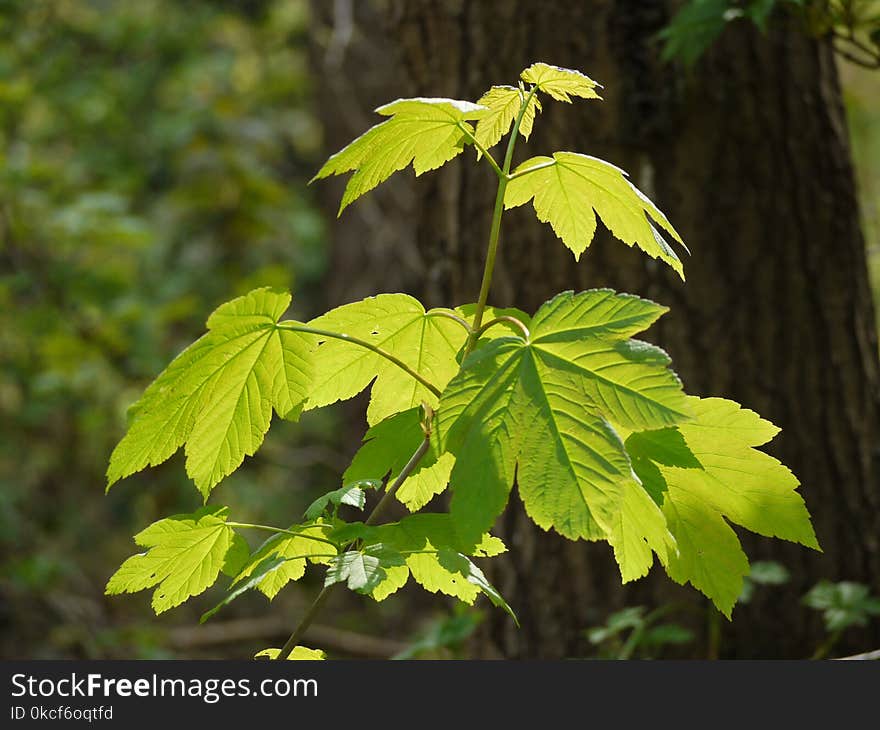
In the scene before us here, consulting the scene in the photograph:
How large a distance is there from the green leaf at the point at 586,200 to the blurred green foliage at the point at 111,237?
3008 millimetres

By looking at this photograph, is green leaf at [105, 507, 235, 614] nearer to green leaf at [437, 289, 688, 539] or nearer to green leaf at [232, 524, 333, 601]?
green leaf at [232, 524, 333, 601]

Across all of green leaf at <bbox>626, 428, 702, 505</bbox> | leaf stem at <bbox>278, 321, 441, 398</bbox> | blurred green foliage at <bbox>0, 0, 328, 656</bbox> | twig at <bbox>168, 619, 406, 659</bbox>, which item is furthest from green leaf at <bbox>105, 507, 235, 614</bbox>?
blurred green foliage at <bbox>0, 0, 328, 656</bbox>

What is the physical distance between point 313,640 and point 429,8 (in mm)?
2544

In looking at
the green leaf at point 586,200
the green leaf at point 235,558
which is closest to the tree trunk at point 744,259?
the green leaf at point 586,200

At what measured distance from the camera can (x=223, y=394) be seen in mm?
1044

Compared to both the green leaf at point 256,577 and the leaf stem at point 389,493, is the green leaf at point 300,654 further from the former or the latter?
the green leaf at point 256,577

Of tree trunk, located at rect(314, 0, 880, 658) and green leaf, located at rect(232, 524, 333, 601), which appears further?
tree trunk, located at rect(314, 0, 880, 658)

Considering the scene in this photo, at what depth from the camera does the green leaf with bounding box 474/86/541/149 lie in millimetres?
1073

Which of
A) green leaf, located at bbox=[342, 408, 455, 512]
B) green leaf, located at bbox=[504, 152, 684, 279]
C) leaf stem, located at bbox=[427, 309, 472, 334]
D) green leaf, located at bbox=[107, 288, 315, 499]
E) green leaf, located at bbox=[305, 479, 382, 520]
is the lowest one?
green leaf, located at bbox=[305, 479, 382, 520]

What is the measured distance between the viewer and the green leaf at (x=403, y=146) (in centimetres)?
104

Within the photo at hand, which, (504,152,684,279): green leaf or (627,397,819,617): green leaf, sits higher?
(504,152,684,279): green leaf

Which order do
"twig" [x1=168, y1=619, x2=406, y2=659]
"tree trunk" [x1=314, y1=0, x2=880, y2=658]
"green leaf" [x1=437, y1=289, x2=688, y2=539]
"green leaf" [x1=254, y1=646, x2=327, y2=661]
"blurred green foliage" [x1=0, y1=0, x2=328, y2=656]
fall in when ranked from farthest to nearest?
1. "blurred green foliage" [x1=0, y1=0, x2=328, y2=656]
2. "twig" [x1=168, y1=619, x2=406, y2=659]
3. "tree trunk" [x1=314, y1=0, x2=880, y2=658]
4. "green leaf" [x1=254, y1=646, x2=327, y2=661]
5. "green leaf" [x1=437, y1=289, x2=688, y2=539]

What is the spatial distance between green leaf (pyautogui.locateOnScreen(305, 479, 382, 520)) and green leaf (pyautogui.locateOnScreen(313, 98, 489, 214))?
0.30 m

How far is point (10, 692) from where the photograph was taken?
3.82 feet
